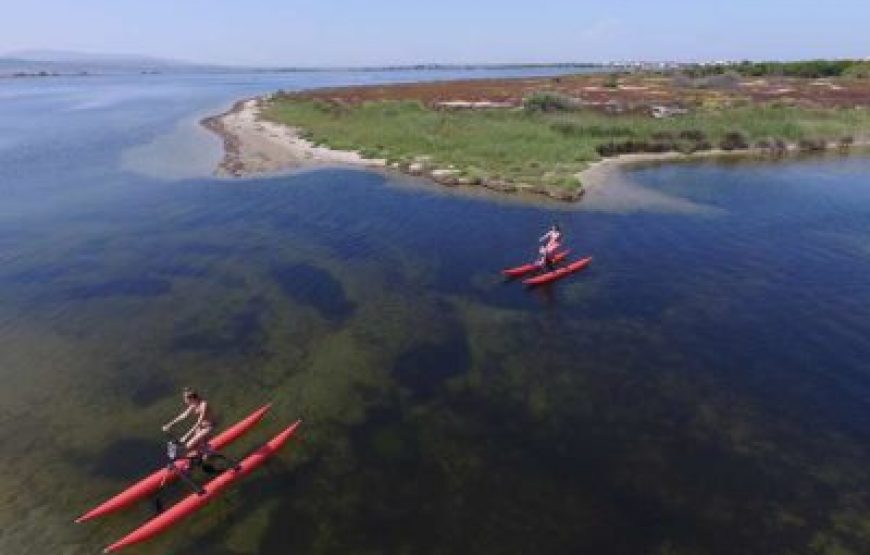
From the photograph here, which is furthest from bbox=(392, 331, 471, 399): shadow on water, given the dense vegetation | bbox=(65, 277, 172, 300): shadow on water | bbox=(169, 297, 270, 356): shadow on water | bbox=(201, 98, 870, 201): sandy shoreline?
the dense vegetation

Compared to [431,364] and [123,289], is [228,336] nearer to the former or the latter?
[431,364]

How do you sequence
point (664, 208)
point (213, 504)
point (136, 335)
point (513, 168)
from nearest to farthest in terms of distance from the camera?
point (213, 504) → point (136, 335) → point (664, 208) → point (513, 168)

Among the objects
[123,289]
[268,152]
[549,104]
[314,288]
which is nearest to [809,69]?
[549,104]

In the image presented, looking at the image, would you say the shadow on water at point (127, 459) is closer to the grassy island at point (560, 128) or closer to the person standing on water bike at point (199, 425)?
the person standing on water bike at point (199, 425)

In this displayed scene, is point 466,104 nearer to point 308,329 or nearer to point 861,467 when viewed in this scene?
point 308,329

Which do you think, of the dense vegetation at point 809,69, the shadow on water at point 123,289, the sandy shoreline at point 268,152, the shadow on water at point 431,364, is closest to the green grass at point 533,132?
the sandy shoreline at point 268,152

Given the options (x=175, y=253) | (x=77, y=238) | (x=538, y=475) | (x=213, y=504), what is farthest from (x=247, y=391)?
(x=77, y=238)
